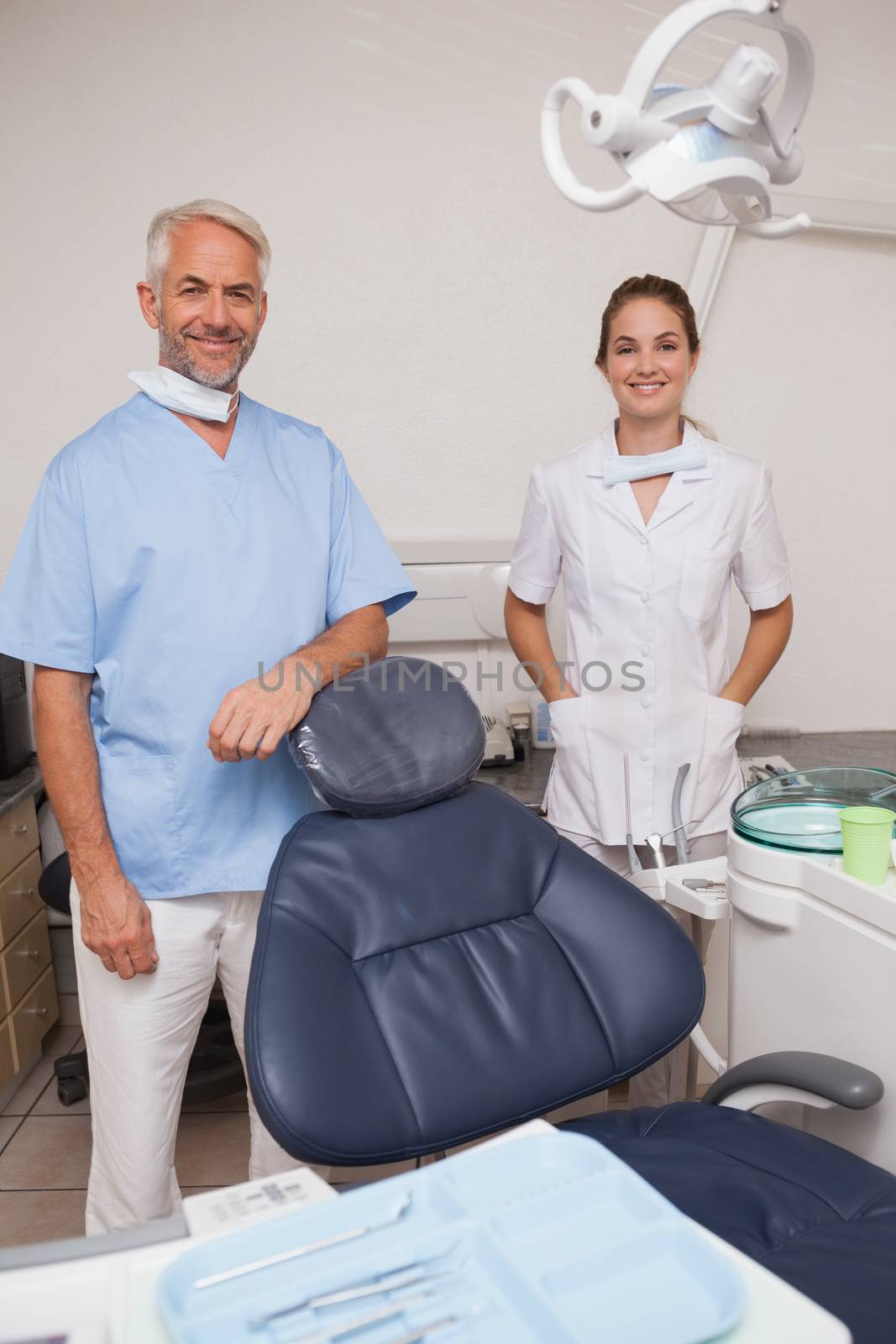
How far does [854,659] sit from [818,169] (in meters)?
1.13

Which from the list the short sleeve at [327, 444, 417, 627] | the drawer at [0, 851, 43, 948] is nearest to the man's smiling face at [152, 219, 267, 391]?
the short sleeve at [327, 444, 417, 627]

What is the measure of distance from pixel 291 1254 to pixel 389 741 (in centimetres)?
69

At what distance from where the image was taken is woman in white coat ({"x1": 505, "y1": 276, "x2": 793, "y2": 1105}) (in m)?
1.81

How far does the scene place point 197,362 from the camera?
1491mm

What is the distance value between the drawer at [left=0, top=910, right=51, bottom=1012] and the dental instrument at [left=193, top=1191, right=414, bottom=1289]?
1.75 m

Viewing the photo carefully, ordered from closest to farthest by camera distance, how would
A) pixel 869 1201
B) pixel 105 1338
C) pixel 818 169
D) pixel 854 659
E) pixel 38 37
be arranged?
pixel 105 1338, pixel 869 1201, pixel 38 37, pixel 818 169, pixel 854 659

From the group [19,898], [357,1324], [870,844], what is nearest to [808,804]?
[870,844]

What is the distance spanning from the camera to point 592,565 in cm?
→ 185

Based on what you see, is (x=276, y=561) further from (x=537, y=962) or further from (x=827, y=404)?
(x=827, y=404)

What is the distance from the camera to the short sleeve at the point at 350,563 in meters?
1.61

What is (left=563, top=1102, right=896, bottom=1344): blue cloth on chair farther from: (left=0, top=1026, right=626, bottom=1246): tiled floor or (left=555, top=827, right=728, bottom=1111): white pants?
(left=0, top=1026, right=626, bottom=1246): tiled floor

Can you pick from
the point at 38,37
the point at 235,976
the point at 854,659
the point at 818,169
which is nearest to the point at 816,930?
the point at 235,976

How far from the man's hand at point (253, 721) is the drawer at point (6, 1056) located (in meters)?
1.23

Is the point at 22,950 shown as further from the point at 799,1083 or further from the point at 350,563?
the point at 799,1083
